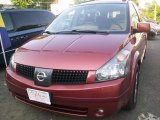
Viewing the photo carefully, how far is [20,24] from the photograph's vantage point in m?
6.20

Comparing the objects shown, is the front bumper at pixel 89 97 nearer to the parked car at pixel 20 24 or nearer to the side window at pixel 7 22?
the parked car at pixel 20 24

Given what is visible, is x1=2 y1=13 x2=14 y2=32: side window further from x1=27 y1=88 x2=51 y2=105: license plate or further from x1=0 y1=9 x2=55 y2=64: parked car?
x1=27 y1=88 x2=51 y2=105: license plate

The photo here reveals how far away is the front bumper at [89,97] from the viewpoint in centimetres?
275

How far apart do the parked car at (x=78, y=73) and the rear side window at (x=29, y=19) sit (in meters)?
2.62

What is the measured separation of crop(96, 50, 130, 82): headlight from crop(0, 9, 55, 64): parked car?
309cm

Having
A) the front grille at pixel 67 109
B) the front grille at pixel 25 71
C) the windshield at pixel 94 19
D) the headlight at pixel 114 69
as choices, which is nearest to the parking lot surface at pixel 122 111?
the front grille at pixel 67 109

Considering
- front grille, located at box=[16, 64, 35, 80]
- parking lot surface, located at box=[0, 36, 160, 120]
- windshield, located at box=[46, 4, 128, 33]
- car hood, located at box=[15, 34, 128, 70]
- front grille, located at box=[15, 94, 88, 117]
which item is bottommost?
parking lot surface, located at box=[0, 36, 160, 120]

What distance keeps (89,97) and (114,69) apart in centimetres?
44

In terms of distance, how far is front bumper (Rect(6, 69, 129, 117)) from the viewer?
2.75 m

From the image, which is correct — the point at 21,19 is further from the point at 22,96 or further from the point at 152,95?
the point at 152,95

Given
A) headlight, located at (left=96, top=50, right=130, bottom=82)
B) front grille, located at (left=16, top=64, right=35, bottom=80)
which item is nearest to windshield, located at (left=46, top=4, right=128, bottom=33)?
headlight, located at (left=96, top=50, right=130, bottom=82)

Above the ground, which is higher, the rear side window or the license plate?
the rear side window

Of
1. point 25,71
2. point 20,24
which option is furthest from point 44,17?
point 25,71

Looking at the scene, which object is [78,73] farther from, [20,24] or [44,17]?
[44,17]
